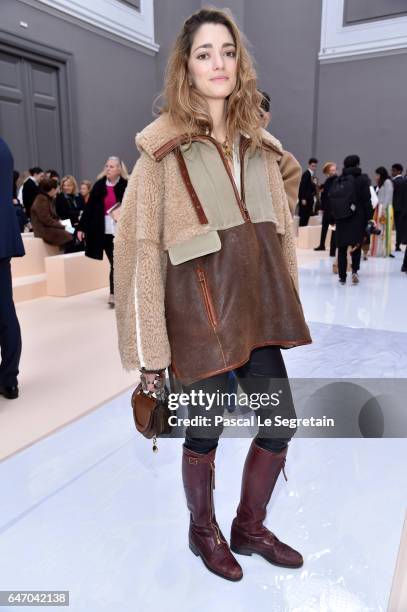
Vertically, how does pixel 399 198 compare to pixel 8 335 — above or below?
above

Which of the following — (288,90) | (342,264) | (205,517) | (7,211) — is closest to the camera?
(205,517)

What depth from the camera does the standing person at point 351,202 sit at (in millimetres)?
5809

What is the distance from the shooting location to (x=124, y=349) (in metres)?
1.46

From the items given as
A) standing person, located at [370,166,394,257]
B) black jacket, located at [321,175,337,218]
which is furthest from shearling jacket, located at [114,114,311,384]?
standing person, located at [370,166,394,257]

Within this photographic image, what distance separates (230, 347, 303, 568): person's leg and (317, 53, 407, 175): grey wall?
13.0 m

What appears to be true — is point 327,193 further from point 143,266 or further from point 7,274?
point 143,266

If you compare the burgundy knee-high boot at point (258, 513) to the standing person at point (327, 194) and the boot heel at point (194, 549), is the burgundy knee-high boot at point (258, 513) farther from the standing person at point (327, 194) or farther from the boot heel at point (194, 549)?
the standing person at point (327, 194)

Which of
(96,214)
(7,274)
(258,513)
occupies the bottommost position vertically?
(258,513)

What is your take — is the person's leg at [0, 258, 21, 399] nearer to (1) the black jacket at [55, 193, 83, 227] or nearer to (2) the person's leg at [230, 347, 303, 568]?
(2) the person's leg at [230, 347, 303, 568]

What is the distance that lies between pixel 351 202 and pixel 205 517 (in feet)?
16.1

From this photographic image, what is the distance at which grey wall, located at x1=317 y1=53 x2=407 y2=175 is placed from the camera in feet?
41.5

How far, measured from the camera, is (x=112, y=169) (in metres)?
4.68

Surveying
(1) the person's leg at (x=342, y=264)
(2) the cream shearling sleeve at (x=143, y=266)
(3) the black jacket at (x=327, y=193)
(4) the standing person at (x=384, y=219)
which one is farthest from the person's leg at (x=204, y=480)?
(4) the standing person at (x=384, y=219)

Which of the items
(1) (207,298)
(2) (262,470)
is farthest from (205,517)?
(1) (207,298)
